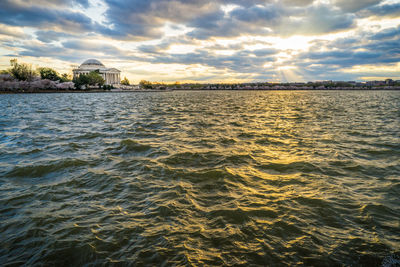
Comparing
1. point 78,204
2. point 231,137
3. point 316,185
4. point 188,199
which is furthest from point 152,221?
point 231,137

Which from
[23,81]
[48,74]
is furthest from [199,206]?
[48,74]

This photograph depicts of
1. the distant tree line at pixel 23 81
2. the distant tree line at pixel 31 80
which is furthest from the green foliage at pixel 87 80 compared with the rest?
the distant tree line at pixel 23 81

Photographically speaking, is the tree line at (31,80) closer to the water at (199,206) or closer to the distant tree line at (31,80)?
the distant tree line at (31,80)

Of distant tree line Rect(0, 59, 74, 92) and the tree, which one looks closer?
distant tree line Rect(0, 59, 74, 92)

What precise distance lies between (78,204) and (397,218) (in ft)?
26.4

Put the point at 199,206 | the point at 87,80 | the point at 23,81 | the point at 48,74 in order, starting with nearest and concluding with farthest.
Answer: the point at 199,206 → the point at 23,81 → the point at 48,74 → the point at 87,80

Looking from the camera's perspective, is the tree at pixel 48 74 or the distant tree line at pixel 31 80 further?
the tree at pixel 48 74

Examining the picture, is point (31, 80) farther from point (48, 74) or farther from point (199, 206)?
point (199, 206)

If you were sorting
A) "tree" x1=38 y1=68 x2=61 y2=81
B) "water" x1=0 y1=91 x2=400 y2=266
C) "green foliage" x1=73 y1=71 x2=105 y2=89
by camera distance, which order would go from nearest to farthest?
1. "water" x1=0 y1=91 x2=400 y2=266
2. "tree" x1=38 y1=68 x2=61 y2=81
3. "green foliage" x1=73 y1=71 x2=105 y2=89

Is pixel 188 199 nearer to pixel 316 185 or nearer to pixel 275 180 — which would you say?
pixel 275 180

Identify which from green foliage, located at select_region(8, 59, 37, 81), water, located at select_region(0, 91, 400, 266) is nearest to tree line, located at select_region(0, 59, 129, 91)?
green foliage, located at select_region(8, 59, 37, 81)

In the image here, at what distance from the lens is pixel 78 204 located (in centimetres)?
574

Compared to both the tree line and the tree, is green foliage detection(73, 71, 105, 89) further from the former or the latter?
the tree

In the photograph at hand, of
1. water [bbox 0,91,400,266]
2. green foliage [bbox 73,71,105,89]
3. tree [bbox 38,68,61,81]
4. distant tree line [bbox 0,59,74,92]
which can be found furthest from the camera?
green foliage [bbox 73,71,105,89]
